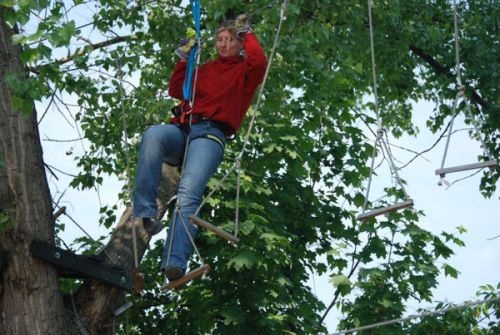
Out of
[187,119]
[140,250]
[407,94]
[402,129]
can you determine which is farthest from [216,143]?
[402,129]

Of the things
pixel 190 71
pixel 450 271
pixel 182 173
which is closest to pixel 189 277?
pixel 182 173

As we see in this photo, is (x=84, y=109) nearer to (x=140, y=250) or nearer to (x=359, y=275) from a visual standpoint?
(x=140, y=250)

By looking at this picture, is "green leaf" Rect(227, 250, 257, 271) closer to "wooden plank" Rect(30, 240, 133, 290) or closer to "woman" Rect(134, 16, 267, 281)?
"wooden plank" Rect(30, 240, 133, 290)

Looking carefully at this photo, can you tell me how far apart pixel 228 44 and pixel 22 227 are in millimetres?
1544

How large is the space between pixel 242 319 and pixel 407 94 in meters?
3.87

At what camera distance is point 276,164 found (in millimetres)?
9602

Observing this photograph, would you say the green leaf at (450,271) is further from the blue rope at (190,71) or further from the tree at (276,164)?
the blue rope at (190,71)

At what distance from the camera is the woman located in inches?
209

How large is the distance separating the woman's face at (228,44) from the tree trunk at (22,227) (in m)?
1.23

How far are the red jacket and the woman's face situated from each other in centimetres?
3

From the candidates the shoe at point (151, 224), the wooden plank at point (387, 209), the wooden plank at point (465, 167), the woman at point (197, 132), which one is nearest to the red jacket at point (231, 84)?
the woman at point (197, 132)

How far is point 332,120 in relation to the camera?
10.4 meters

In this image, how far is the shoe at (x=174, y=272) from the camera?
17.1ft

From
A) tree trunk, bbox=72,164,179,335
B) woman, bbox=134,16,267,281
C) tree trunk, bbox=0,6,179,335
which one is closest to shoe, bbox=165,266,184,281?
woman, bbox=134,16,267,281
